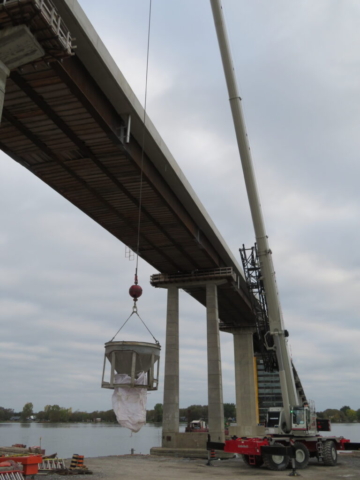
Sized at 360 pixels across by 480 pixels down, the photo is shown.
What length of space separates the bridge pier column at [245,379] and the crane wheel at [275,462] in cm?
3607

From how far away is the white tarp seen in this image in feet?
41.1

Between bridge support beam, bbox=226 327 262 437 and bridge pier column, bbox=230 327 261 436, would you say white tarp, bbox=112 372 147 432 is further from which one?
bridge pier column, bbox=230 327 261 436

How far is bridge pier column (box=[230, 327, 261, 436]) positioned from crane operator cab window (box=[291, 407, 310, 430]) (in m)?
35.1

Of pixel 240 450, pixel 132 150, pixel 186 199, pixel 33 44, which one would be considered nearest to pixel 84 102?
pixel 132 150

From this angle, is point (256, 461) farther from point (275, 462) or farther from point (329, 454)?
point (329, 454)

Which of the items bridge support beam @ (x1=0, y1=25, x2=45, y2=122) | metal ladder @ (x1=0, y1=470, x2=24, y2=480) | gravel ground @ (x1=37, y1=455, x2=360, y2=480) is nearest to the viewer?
bridge support beam @ (x1=0, y1=25, x2=45, y2=122)

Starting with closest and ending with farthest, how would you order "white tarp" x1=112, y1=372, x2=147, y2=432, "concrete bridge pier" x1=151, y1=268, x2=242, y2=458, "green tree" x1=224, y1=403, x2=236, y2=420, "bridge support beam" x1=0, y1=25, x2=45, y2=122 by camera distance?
1. "bridge support beam" x1=0, y1=25, x2=45, y2=122
2. "white tarp" x1=112, y1=372, x2=147, y2=432
3. "concrete bridge pier" x1=151, y1=268, x2=242, y2=458
4. "green tree" x1=224, y1=403, x2=236, y2=420

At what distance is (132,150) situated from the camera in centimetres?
2172

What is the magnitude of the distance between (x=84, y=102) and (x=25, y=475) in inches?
533

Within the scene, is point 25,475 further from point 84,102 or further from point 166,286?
point 166,286

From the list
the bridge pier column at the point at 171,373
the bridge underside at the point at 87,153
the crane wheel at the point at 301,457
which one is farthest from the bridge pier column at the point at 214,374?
the crane wheel at the point at 301,457

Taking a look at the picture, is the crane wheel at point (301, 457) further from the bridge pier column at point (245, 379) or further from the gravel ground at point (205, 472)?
the bridge pier column at point (245, 379)

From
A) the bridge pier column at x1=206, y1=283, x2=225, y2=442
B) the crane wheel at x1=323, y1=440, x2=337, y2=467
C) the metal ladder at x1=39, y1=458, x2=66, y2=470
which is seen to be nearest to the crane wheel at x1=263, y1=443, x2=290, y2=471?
the crane wheel at x1=323, y1=440, x2=337, y2=467

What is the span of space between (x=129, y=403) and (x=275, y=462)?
12.3 metres
